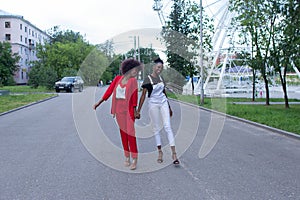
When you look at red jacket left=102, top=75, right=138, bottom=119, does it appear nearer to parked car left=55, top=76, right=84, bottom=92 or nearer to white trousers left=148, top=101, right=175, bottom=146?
white trousers left=148, top=101, right=175, bottom=146

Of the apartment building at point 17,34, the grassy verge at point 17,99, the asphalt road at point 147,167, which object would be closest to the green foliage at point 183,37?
the grassy verge at point 17,99

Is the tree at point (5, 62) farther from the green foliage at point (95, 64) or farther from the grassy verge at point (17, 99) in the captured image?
the green foliage at point (95, 64)

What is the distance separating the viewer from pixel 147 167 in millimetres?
5926

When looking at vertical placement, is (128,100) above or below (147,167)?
above

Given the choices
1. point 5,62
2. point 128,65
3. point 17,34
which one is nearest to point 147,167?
point 128,65

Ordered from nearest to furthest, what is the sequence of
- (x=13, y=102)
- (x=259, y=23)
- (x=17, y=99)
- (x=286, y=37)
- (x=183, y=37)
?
(x=286, y=37) < (x=259, y=23) < (x=13, y=102) < (x=17, y=99) < (x=183, y=37)

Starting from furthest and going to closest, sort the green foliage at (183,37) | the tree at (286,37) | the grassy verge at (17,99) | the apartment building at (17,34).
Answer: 1. the apartment building at (17,34)
2. the green foliage at (183,37)
3. the grassy verge at (17,99)
4. the tree at (286,37)

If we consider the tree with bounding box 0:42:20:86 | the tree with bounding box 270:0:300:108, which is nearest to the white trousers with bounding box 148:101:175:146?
the tree with bounding box 270:0:300:108

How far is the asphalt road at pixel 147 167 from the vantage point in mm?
4637

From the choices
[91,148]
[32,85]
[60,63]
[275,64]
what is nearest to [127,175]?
[91,148]

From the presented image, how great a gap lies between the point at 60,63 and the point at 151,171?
54.1 meters

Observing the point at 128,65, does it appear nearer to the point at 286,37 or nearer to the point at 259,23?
the point at 286,37

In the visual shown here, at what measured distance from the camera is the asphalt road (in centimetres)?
464

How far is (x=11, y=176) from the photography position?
5.44 meters
